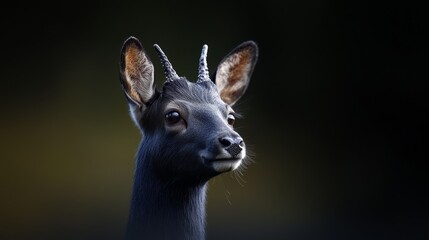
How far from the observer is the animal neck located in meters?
3.75

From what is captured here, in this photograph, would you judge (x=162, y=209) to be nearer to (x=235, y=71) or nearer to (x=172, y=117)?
(x=172, y=117)

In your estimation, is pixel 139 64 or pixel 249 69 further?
pixel 249 69

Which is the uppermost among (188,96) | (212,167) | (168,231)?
(188,96)

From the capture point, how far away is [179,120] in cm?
375

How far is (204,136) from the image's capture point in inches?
143

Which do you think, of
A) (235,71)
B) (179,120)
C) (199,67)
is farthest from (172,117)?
(235,71)

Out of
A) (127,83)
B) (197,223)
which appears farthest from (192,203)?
(127,83)

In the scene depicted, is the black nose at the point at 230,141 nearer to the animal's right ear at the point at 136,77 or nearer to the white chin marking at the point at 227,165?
the white chin marking at the point at 227,165

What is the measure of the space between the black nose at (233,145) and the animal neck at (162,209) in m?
0.38

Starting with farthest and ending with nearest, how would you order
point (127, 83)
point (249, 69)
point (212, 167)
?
point (249, 69), point (127, 83), point (212, 167)

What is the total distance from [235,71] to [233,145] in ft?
2.68

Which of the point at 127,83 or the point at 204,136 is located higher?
the point at 127,83

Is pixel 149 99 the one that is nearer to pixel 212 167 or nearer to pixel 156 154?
pixel 156 154

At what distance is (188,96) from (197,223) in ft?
2.03
